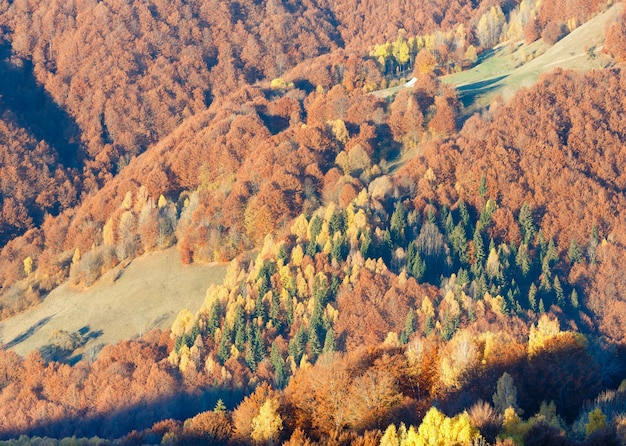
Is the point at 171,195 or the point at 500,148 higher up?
the point at 171,195

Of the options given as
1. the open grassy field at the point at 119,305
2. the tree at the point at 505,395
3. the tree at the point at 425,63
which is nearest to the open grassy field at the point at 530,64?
the tree at the point at 425,63

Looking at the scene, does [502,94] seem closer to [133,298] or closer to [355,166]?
[355,166]

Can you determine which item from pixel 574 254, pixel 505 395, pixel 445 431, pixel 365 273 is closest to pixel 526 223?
pixel 574 254

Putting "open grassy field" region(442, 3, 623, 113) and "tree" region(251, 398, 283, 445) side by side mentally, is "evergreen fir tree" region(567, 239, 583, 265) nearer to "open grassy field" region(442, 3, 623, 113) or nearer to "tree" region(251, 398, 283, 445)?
"open grassy field" region(442, 3, 623, 113)

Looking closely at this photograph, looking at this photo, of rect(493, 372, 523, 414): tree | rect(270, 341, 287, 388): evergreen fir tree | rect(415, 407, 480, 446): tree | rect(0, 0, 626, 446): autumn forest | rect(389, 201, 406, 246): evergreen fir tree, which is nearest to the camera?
rect(415, 407, 480, 446): tree

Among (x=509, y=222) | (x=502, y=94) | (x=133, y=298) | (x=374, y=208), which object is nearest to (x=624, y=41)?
(x=502, y=94)

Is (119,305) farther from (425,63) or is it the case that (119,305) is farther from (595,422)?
(425,63)

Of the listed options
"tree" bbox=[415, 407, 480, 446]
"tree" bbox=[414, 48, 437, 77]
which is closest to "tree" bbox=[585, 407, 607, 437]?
"tree" bbox=[415, 407, 480, 446]
